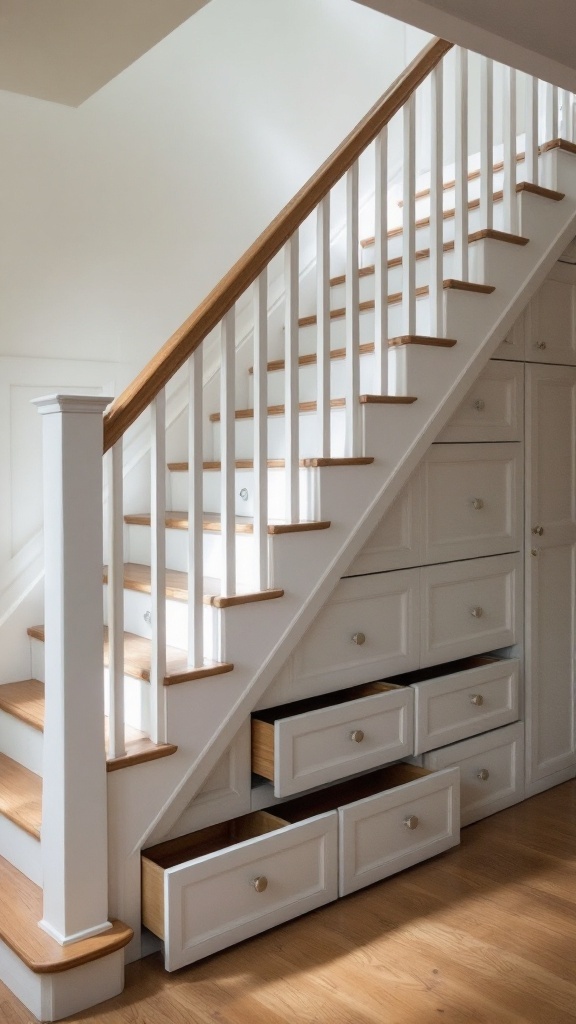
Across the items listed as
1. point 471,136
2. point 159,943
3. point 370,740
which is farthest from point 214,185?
point 159,943

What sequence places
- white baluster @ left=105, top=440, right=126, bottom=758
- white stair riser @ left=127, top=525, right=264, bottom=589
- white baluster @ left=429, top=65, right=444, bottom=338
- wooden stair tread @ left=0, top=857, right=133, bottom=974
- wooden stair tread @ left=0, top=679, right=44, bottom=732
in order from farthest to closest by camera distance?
1. white baluster @ left=429, top=65, right=444, bottom=338
2. white stair riser @ left=127, top=525, right=264, bottom=589
3. wooden stair tread @ left=0, top=679, right=44, bottom=732
4. white baluster @ left=105, top=440, right=126, bottom=758
5. wooden stair tread @ left=0, top=857, right=133, bottom=974

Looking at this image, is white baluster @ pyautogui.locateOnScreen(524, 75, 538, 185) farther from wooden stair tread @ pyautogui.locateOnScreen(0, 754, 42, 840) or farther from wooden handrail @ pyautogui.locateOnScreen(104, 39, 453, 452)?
wooden stair tread @ pyautogui.locateOnScreen(0, 754, 42, 840)

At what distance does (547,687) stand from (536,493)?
0.67 metres

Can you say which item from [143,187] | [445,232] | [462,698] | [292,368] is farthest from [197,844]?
[445,232]

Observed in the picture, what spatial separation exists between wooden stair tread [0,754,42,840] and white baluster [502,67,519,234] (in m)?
2.14

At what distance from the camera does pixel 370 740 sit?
245 centimetres

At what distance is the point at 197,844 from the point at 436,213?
6.09 ft

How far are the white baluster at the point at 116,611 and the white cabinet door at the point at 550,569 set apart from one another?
1.56 m

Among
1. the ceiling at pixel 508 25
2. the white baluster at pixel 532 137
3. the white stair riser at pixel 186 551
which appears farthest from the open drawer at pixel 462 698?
the ceiling at pixel 508 25

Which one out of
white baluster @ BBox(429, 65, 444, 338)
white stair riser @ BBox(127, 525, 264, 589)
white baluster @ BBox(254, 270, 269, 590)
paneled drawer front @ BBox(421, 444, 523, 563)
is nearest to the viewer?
white baluster @ BBox(254, 270, 269, 590)

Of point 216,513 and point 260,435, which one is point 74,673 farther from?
point 216,513

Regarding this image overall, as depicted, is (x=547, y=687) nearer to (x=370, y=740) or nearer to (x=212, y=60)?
(x=370, y=740)

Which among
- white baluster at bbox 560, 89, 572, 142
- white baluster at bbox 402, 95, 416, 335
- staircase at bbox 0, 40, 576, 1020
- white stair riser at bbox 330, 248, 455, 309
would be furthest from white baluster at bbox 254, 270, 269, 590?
white baluster at bbox 560, 89, 572, 142

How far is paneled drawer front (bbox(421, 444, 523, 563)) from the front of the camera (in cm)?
269
